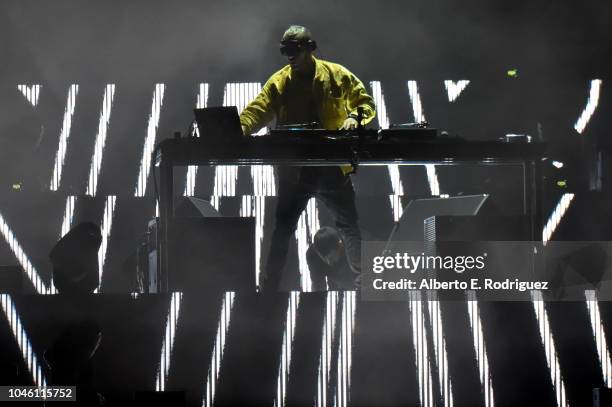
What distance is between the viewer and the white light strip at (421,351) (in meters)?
2.90

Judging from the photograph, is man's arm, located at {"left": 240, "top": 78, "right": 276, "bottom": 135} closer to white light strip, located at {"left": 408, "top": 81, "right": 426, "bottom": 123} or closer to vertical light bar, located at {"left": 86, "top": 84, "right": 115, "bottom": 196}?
white light strip, located at {"left": 408, "top": 81, "right": 426, "bottom": 123}

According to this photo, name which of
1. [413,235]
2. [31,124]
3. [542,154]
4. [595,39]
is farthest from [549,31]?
[31,124]

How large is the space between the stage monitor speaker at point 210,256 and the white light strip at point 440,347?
72 cm

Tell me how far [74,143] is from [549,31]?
3.26 meters

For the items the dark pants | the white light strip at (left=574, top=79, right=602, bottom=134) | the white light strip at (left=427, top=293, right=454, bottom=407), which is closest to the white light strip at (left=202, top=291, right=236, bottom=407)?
the white light strip at (left=427, top=293, right=454, bottom=407)

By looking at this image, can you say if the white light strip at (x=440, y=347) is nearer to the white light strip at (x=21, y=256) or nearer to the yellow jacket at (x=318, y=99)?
the yellow jacket at (x=318, y=99)

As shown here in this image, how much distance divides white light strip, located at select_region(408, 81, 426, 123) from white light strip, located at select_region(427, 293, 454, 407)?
9.92 ft

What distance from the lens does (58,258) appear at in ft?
11.1

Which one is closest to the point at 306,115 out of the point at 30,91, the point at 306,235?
the point at 306,235

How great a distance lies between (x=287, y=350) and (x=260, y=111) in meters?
1.55

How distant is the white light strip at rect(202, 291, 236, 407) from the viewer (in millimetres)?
2908

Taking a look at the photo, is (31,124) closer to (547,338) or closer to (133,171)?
(133,171)

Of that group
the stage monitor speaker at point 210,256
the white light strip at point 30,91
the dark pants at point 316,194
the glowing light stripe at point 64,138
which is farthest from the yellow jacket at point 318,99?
the white light strip at point 30,91

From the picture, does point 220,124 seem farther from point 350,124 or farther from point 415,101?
point 415,101
